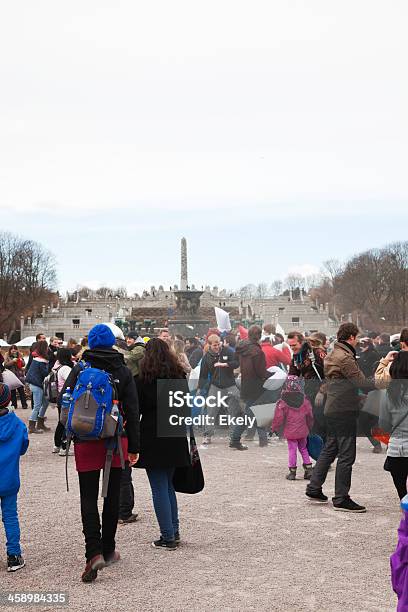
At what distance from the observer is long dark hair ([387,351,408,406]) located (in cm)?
723

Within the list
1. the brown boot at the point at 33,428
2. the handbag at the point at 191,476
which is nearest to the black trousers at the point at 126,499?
the handbag at the point at 191,476

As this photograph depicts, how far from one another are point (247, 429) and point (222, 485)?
475 centimetres

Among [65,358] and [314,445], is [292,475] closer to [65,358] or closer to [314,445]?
[314,445]

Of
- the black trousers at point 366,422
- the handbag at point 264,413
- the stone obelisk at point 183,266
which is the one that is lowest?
the handbag at point 264,413

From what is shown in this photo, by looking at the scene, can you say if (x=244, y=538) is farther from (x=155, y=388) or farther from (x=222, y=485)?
(x=222, y=485)

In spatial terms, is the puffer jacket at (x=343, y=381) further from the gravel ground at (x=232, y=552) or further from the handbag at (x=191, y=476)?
the handbag at (x=191, y=476)

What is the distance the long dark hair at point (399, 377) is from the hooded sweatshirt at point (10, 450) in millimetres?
2962

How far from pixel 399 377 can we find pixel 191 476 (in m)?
1.86

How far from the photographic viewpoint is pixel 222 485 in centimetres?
998

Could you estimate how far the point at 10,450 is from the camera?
6.63m

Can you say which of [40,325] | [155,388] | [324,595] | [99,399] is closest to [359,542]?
[324,595]

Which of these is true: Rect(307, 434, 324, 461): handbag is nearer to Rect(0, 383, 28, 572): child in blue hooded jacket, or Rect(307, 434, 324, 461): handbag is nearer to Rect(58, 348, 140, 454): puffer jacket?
Rect(58, 348, 140, 454): puffer jacket

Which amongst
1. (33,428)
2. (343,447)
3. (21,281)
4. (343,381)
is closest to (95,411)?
(343,381)

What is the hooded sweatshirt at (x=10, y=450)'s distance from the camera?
21.5ft
